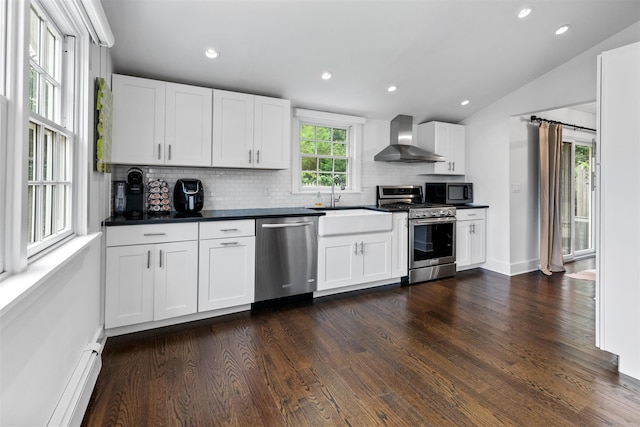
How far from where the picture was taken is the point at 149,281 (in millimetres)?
2533

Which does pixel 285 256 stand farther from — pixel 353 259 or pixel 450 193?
pixel 450 193

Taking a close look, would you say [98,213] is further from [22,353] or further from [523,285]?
[523,285]

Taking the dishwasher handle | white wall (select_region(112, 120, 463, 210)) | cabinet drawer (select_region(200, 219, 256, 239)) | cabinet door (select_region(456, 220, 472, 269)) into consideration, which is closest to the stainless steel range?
cabinet door (select_region(456, 220, 472, 269))

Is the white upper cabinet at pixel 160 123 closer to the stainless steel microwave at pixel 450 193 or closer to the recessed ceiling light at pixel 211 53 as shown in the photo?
the recessed ceiling light at pixel 211 53

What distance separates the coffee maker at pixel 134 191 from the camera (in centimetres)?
297

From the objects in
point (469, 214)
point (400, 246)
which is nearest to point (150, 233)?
point (400, 246)

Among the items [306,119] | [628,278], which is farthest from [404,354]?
[306,119]

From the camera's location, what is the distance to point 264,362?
2.13 meters

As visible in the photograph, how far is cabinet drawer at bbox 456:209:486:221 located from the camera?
444 centimetres

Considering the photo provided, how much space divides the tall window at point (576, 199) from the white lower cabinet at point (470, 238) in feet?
5.23

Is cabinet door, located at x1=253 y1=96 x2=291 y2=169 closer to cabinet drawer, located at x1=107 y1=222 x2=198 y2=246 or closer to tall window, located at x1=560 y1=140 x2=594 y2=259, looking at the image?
cabinet drawer, located at x1=107 y1=222 x2=198 y2=246

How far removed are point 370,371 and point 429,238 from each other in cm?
245

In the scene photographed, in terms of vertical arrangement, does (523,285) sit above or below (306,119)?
below

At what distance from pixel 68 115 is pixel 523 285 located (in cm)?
468
